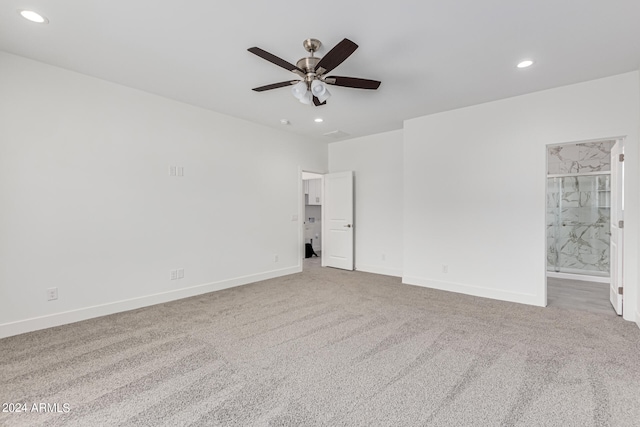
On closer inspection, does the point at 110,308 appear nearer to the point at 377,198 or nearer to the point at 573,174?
the point at 377,198

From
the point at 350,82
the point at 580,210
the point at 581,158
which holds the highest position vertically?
the point at 350,82

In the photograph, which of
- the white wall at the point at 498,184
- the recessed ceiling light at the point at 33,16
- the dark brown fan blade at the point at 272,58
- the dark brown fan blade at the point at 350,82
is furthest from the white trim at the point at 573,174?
the recessed ceiling light at the point at 33,16

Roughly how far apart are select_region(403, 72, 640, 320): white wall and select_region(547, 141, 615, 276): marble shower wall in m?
2.21

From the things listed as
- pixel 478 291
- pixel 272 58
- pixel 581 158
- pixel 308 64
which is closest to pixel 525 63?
pixel 308 64

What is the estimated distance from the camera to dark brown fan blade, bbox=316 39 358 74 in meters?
2.03

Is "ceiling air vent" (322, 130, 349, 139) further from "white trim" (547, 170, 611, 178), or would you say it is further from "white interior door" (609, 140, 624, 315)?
"white trim" (547, 170, 611, 178)

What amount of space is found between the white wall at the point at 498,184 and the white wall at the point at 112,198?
269 centimetres

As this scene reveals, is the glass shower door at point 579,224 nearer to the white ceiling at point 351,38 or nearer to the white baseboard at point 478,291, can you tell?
the white baseboard at point 478,291

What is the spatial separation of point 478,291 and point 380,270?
71.2 inches

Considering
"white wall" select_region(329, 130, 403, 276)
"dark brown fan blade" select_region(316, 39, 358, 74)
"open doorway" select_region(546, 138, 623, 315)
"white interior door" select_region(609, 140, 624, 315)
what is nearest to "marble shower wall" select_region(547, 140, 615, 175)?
"open doorway" select_region(546, 138, 623, 315)

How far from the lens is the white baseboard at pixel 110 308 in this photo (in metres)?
2.85

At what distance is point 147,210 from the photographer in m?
3.71

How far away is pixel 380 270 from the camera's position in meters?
5.51

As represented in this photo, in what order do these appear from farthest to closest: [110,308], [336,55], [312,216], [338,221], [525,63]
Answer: [312,216] < [338,221] < [110,308] < [525,63] < [336,55]
